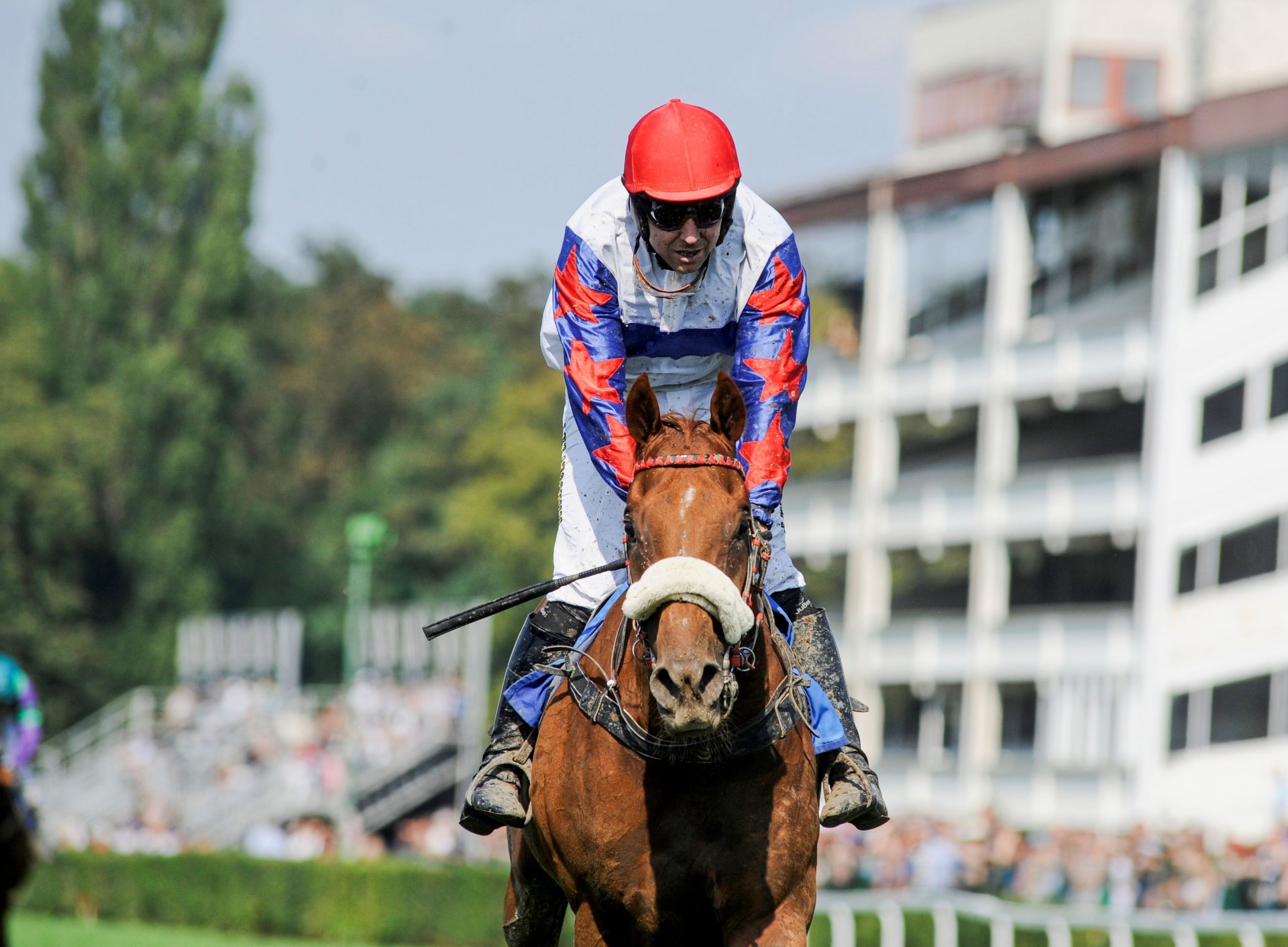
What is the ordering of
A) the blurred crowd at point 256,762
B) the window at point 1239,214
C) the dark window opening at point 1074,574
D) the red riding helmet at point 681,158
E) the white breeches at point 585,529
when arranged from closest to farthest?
the red riding helmet at point 681,158
the white breeches at point 585,529
the blurred crowd at point 256,762
the window at point 1239,214
the dark window opening at point 1074,574

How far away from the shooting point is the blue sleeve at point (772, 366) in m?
5.72

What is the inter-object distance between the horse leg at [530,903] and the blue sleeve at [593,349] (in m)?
1.51

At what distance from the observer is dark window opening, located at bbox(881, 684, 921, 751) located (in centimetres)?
3647

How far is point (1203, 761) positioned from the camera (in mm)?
27844

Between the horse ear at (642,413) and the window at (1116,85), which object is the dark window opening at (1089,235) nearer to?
the window at (1116,85)

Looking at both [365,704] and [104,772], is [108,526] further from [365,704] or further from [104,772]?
[365,704]

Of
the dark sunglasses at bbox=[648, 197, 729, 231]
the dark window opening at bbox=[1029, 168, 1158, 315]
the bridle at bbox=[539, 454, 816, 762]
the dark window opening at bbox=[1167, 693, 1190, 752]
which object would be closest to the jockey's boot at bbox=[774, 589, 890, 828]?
the bridle at bbox=[539, 454, 816, 762]

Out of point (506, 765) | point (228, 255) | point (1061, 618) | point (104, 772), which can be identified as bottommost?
point (104, 772)

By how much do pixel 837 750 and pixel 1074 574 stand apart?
29.0 m

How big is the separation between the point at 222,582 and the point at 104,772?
69.3ft

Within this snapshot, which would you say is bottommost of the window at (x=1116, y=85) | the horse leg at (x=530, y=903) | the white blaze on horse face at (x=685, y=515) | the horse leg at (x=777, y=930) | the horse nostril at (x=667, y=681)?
the horse leg at (x=530, y=903)

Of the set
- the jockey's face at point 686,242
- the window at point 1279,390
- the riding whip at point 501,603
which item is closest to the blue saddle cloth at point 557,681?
the riding whip at point 501,603

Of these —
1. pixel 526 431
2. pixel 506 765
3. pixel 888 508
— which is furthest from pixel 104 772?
pixel 506 765

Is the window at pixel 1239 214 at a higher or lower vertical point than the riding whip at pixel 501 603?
higher
